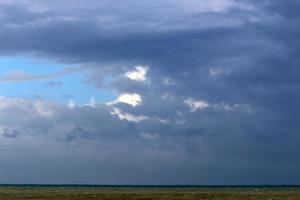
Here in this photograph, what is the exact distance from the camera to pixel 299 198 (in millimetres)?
88125

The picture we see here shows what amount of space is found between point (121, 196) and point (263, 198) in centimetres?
1973

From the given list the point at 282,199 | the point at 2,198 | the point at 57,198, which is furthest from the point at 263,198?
the point at 2,198

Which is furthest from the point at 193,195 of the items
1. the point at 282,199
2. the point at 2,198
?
the point at 2,198

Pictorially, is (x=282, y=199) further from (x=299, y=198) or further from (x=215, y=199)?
(x=215, y=199)

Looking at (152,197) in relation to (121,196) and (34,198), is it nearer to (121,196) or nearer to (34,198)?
(121,196)

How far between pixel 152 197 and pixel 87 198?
353 inches

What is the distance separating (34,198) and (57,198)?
3.79 m

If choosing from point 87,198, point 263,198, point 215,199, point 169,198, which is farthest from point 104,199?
point 263,198

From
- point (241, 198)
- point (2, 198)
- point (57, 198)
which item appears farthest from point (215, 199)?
point (2, 198)

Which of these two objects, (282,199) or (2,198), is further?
(2,198)

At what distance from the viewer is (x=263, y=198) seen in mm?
90875

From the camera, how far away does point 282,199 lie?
89438mm

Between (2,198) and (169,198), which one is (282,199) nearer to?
(169,198)

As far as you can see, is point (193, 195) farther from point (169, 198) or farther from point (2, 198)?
point (2, 198)
